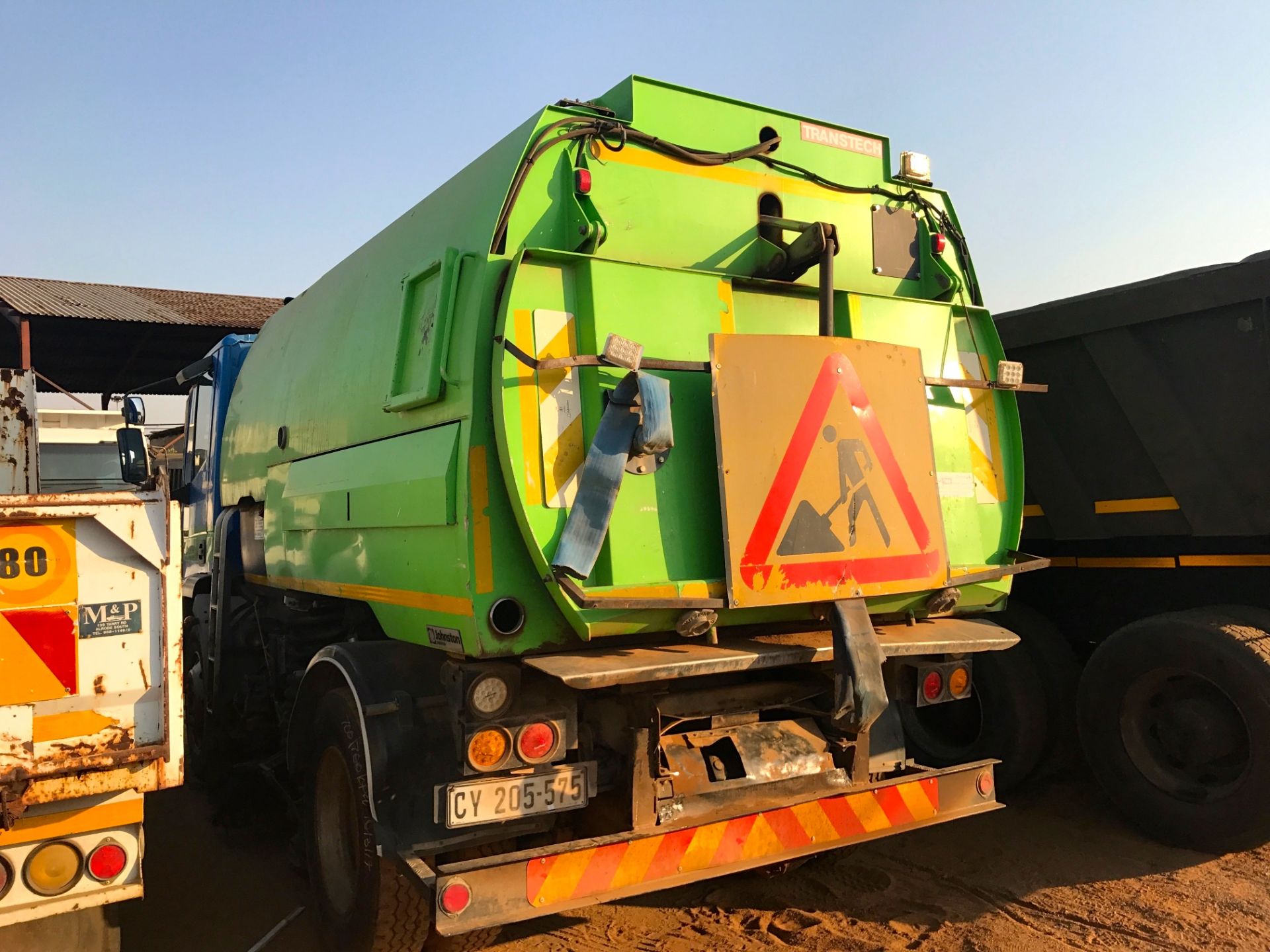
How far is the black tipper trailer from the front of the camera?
430 cm

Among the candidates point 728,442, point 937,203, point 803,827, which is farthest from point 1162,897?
point 937,203

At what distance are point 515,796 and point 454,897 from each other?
35 centimetres

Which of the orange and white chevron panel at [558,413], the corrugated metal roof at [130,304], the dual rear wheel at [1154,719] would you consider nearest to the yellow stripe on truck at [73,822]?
the orange and white chevron panel at [558,413]

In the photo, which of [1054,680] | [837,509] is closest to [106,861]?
[837,509]

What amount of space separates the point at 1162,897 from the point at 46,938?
421 centimetres

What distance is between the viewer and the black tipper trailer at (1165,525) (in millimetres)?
4297

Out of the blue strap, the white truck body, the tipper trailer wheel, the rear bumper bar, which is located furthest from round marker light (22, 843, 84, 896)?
the blue strap

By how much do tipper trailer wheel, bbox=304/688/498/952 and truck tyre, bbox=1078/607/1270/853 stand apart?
10.7ft

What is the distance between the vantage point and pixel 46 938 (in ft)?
8.63

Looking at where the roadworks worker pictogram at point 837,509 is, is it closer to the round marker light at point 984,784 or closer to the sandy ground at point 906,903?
the round marker light at point 984,784

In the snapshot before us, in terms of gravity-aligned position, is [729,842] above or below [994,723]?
above

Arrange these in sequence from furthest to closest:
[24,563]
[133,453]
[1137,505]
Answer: [1137,505] < [133,453] < [24,563]

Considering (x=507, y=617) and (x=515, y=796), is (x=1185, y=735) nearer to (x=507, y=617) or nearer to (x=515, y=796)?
(x=515, y=796)

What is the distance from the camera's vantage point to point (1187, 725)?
175 inches
